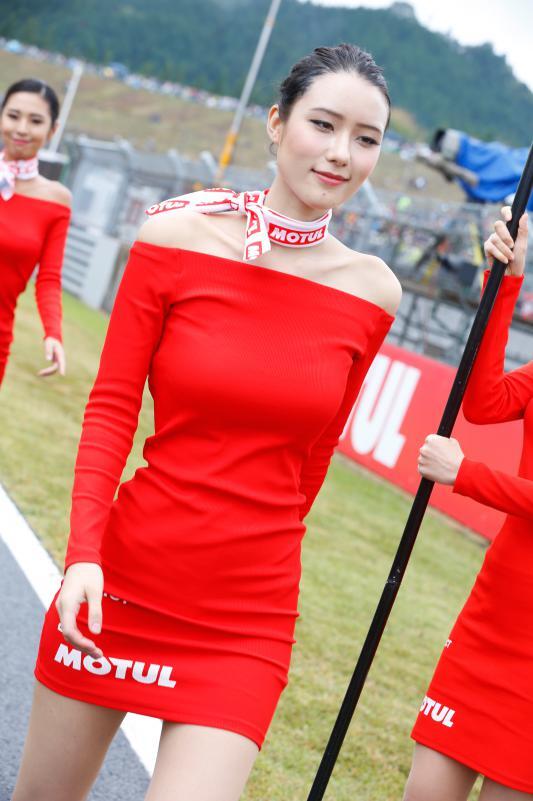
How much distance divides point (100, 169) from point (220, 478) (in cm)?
2959

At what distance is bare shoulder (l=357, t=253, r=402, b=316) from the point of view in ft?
9.55

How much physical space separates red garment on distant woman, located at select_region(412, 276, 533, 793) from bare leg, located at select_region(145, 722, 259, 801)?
40.9 inches

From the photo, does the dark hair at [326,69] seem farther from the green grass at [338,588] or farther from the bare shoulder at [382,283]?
the green grass at [338,588]

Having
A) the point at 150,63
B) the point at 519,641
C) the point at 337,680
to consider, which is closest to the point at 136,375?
the point at 519,641

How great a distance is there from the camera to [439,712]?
349 centimetres

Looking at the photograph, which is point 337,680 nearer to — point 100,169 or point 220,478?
point 220,478

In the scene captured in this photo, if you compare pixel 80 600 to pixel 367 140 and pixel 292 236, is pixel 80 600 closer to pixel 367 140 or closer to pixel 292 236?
pixel 292 236

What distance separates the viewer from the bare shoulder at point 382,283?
9.55ft

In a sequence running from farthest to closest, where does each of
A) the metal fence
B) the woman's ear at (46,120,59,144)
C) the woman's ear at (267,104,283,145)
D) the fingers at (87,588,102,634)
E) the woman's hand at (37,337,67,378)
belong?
the metal fence < the woman's ear at (46,120,59,144) < the woman's hand at (37,337,67,378) < the woman's ear at (267,104,283,145) < the fingers at (87,588,102,634)

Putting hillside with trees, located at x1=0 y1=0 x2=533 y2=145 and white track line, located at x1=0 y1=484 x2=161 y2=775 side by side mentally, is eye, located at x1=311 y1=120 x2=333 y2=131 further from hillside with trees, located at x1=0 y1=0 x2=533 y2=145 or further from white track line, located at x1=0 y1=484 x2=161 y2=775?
hillside with trees, located at x1=0 y1=0 x2=533 y2=145

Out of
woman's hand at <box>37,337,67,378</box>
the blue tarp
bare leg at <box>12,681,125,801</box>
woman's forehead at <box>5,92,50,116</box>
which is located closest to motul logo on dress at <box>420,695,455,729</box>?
bare leg at <box>12,681,125,801</box>

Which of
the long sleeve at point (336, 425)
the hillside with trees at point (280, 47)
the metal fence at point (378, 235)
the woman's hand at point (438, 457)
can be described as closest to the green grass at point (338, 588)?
the woman's hand at point (438, 457)

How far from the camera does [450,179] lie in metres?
19.6


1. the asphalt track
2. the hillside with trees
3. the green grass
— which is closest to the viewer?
the asphalt track
